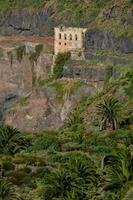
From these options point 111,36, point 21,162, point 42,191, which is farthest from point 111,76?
point 42,191

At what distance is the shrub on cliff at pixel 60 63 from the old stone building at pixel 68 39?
1.04 meters

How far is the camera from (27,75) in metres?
152

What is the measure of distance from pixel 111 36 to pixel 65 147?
64.2 m

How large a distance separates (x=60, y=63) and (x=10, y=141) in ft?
210

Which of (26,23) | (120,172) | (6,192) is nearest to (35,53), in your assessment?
(26,23)

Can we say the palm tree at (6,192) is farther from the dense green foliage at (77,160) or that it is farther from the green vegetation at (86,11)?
the green vegetation at (86,11)

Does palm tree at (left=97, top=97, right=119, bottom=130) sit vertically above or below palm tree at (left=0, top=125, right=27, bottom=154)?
above

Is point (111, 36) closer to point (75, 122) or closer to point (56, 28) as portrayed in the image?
point (56, 28)

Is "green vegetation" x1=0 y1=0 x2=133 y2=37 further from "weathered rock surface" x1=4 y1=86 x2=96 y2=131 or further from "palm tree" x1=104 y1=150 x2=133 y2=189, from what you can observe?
"palm tree" x1=104 y1=150 x2=133 y2=189

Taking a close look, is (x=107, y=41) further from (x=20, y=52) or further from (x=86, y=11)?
(x=20, y=52)

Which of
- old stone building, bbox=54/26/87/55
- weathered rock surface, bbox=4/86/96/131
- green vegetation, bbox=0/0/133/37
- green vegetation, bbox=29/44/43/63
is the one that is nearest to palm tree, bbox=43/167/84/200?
weathered rock surface, bbox=4/86/96/131

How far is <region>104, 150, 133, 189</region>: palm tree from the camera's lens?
54.2m

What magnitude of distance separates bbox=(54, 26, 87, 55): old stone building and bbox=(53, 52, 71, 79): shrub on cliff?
104cm

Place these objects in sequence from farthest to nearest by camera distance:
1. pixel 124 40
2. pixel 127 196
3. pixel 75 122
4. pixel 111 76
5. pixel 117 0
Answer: pixel 117 0 < pixel 124 40 < pixel 111 76 < pixel 75 122 < pixel 127 196
